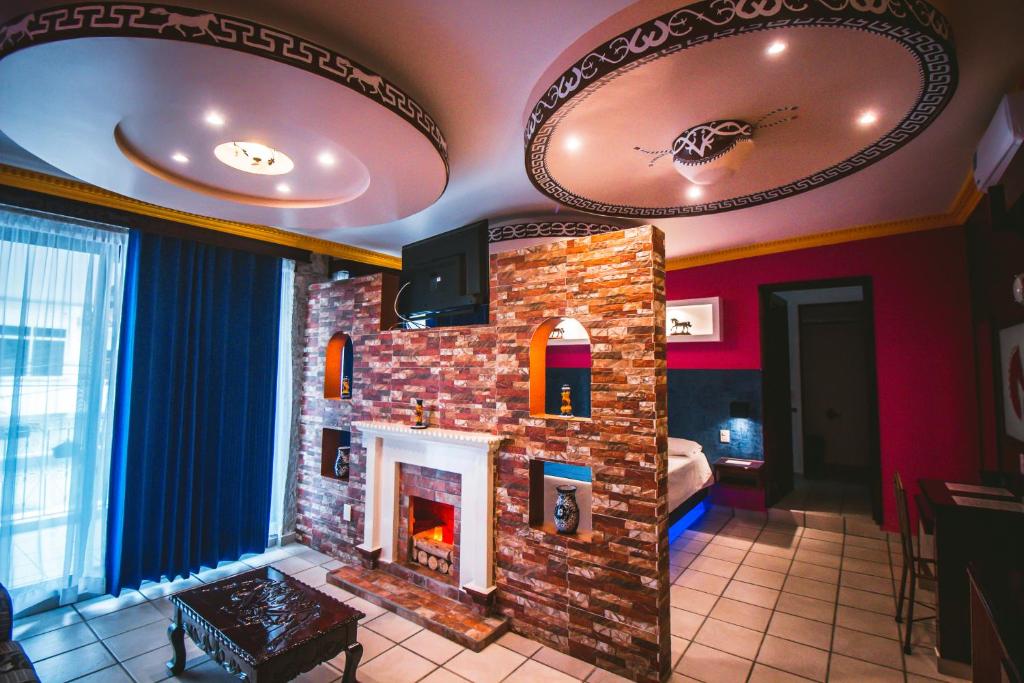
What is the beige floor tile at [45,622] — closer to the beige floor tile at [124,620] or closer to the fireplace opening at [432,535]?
the beige floor tile at [124,620]

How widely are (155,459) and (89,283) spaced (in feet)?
4.56

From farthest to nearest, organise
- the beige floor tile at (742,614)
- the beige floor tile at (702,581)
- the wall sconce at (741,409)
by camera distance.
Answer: the wall sconce at (741,409) < the beige floor tile at (702,581) < the beige floor tile at (742,614)

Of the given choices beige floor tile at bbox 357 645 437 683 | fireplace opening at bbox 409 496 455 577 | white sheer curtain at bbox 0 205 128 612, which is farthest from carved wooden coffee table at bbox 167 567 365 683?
white sheer curtain at bbox 0 205 128 612

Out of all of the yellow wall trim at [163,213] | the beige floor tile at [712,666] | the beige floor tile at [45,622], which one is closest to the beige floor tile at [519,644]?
the beige floor tile at [712,666]

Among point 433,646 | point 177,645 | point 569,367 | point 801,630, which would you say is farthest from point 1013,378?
point 177,645

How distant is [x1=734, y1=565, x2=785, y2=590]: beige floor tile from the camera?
3.49 metres

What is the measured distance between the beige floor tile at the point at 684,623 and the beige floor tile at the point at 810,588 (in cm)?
91

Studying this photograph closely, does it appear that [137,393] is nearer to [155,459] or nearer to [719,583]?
[155,459]

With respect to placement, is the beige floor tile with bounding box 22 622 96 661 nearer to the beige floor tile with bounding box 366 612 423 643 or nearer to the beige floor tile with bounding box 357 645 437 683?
the beige floor tile with bounding box 366 612 423 643

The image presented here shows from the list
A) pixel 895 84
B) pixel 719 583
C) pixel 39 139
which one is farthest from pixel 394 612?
pixel 895 84

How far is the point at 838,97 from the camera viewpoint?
5.91 ft

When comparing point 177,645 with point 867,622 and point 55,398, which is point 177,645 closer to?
point 55,398

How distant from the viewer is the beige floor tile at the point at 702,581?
3.42 meters

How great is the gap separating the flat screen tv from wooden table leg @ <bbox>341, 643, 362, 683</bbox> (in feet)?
7.31
